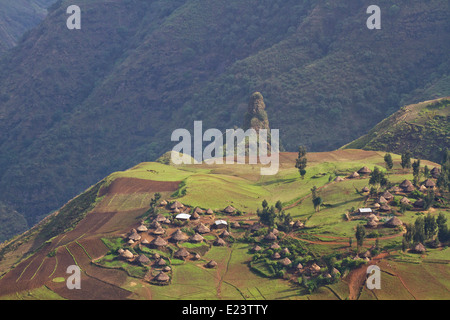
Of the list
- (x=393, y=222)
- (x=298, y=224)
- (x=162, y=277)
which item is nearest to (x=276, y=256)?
(x=298, y=224)

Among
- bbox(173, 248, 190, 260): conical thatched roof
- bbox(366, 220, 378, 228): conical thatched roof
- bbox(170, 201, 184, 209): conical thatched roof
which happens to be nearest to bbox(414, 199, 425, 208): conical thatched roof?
bbox(366, 220, 378, 228): conical thatched roof

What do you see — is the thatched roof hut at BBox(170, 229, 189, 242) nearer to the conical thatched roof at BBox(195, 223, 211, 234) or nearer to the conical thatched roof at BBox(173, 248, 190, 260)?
the conical thatched roof at BBox(195, 223, 211, 234)

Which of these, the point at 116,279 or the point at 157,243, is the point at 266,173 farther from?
the point at 116,279

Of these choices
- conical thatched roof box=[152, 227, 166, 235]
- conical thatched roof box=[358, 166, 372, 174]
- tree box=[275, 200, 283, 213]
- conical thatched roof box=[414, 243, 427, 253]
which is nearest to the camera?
conical thatched roof box=[414, 243, 427, 253]

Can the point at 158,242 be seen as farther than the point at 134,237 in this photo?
No

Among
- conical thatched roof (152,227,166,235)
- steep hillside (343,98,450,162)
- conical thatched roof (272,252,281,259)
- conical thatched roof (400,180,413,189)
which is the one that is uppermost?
steep hillside (343,98,450,162)

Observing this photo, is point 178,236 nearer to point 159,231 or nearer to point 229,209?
point 159,231

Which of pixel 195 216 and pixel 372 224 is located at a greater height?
pixel 195 216
